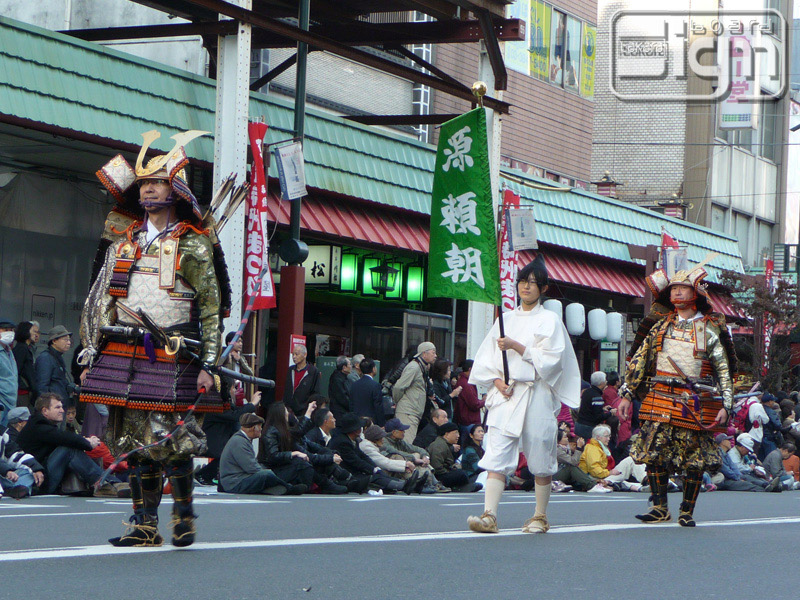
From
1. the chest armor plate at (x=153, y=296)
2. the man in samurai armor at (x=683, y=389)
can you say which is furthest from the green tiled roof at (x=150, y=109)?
the chest armor plate at (x=153, y=296)

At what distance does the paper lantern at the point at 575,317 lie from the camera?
83.9ft

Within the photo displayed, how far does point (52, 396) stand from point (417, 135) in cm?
1413

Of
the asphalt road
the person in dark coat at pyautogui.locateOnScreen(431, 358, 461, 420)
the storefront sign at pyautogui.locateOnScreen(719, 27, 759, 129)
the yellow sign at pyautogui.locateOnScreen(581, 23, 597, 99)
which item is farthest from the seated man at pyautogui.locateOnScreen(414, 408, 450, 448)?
the storefront sign at pyautogui.locateOnScreen(719, 27, 759, 129)

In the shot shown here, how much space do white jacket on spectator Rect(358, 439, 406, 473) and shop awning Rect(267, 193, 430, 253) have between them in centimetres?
368

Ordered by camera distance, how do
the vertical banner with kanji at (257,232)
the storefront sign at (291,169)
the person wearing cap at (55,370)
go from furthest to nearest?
1. the storefront sign at (291,169)
2. the vertical banner with kanji at (257,232)
3. the person wearing cap at (55,370)

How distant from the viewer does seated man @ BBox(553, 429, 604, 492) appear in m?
Answer: 17.3

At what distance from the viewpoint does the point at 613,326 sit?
27297 millimetres

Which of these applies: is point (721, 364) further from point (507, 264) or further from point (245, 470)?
point (507, 264)

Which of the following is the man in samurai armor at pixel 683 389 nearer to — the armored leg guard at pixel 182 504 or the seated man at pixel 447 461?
the armored leg guard at pixel 182 504

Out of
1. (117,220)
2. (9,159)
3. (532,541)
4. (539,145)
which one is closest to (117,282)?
(117,220)

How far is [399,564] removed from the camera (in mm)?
6332

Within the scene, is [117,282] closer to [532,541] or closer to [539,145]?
[532,541]

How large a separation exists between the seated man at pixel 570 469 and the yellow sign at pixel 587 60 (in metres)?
15.2

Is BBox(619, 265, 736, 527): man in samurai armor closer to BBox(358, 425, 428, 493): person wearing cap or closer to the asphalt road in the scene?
the asphalt road
